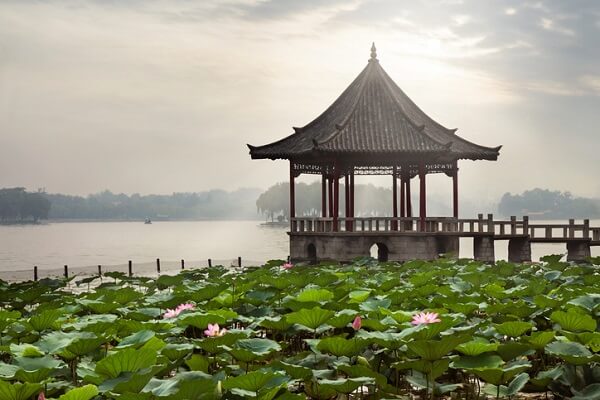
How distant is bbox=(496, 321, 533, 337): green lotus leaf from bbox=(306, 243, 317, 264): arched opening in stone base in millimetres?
21378

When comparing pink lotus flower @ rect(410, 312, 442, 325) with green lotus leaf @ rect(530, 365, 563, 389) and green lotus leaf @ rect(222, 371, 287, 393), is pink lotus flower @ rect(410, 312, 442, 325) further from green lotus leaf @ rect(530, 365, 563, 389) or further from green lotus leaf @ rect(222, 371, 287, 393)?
green lotus leaf @ rect(222, 371, 287, 393)

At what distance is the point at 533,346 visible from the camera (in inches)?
233

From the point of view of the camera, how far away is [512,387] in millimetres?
5098

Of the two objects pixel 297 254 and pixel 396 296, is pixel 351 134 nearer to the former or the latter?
pixel 297 254

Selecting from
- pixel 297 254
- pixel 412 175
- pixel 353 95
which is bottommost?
pixel 297 254

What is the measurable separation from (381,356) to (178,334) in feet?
6.80

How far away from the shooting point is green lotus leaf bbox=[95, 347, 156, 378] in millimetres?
4418

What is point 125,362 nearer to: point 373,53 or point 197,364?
point 197,364

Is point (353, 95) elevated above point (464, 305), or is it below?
above

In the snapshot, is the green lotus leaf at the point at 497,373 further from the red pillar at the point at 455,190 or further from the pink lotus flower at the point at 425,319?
the red pillar at the point at 455,190

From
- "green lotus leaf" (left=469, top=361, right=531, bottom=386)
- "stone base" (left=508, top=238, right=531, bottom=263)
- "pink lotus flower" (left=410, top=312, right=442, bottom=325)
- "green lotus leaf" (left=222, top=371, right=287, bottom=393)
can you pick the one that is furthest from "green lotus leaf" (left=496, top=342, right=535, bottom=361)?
"stone base" (left=508, top=238, right=531, bottom=263)

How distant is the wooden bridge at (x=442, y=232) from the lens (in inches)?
1053

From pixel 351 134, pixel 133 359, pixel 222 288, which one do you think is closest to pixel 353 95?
pixel 351 134

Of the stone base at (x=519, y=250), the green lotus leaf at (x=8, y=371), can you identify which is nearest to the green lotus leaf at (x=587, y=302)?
the green lotus leaf at (x=8, y=371)
